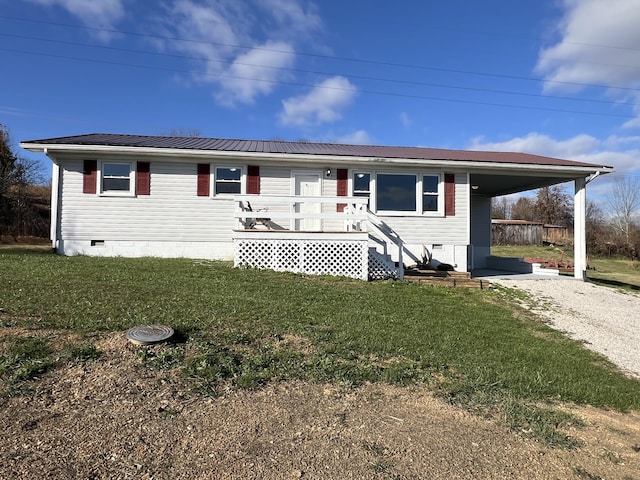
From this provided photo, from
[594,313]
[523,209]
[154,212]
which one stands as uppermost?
[523,209]

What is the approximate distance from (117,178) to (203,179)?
239cm

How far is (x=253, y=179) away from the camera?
1220 cm

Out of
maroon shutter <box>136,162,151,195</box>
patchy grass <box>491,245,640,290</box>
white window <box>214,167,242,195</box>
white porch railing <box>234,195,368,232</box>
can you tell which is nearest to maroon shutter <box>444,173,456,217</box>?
white porch railing <box>234,195,368,232</box>

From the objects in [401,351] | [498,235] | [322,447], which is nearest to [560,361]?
[401,351]

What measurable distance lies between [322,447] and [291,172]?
33.6 ft

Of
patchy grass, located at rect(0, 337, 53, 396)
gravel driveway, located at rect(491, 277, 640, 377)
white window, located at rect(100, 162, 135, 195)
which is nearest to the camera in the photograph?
patchy grass, located at rect(0, 337, 53, 396)

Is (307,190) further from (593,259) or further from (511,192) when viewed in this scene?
(593,259)

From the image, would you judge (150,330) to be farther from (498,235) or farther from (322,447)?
(498,235)

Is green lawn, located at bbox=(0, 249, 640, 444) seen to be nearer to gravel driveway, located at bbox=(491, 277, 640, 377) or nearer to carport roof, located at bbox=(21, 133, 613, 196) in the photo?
gravel driveway, located at bbox=(491, 277, 640, 377)

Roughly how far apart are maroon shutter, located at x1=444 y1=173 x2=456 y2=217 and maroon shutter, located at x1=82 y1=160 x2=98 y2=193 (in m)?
10.2

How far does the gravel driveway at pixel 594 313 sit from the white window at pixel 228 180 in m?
7.78

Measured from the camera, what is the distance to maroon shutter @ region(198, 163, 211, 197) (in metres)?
12.0

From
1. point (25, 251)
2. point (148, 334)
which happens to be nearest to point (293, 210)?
point (25, 251)

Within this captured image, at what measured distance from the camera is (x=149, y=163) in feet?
38.7
